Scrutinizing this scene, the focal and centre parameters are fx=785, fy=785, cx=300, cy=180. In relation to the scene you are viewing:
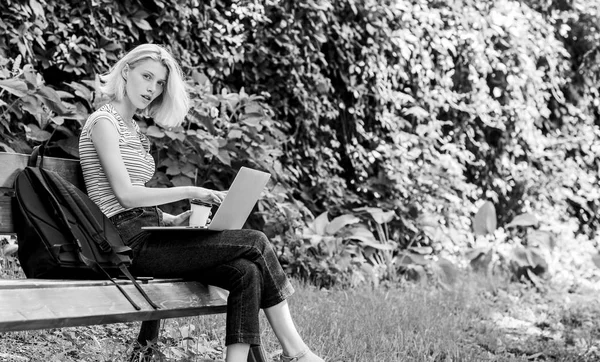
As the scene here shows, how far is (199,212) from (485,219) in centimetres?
376

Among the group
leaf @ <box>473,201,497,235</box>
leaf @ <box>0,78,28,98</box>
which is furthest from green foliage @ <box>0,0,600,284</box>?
leaf @ <box>473,201,497,235</box>

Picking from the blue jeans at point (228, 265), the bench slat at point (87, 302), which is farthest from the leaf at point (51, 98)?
the bench slat at point (87, 302)

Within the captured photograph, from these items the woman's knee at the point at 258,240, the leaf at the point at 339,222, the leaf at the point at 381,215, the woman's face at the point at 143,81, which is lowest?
the leaf at the point at 381,215

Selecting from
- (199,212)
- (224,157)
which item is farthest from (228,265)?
(224,157)

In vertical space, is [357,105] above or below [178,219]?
below

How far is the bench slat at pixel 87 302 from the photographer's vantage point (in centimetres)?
199

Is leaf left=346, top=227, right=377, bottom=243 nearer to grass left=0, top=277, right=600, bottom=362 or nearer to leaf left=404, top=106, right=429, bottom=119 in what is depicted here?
grass left=0, top=277, right=600, bottom=362

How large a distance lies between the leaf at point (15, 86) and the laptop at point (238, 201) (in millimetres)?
1294

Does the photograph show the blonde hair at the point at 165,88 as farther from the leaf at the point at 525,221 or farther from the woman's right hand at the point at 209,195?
the leaf at the point at 525,221

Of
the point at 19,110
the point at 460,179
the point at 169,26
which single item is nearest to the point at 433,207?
the point at 460,179

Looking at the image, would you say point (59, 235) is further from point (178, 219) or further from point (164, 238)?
point (178, 219)

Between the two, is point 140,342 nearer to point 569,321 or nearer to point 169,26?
point 169,26

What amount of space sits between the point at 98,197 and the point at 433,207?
361 centimetres

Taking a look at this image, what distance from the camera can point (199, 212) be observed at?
2648mm
